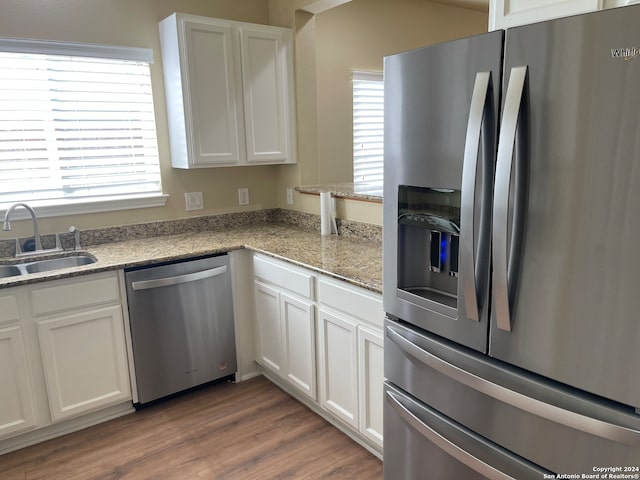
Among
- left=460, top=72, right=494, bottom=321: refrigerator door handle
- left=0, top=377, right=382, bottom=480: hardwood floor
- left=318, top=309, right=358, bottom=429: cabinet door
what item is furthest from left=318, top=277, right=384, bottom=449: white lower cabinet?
left=460, top=72, right=494, bottom=321: refrigerator door handle

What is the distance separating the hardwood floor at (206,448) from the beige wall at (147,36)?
117 centimetres

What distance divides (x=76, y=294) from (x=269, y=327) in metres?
1.02

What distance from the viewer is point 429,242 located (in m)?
1.59

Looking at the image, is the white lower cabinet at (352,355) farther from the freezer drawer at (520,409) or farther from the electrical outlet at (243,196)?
the electrical outlet at (243,196)

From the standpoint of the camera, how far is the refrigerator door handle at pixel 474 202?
1.25m

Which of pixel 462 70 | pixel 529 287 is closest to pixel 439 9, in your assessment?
pixel 462 70

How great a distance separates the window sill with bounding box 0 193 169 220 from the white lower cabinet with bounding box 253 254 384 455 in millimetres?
832

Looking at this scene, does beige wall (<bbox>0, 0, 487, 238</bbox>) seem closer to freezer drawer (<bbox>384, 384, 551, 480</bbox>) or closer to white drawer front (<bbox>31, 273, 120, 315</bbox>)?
white drawer front (<bbox>31, 273, 120, 315</bbox>)

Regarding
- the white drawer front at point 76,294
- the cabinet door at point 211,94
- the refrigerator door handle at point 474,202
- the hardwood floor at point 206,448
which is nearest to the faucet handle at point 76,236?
the white drawer front at point 76,294

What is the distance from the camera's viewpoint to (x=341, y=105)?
383 cm

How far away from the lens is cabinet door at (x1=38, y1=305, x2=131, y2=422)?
236 cm

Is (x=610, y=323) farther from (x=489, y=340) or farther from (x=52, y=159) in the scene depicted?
(x=52, y=159)

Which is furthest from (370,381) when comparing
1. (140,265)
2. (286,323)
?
(140,265)

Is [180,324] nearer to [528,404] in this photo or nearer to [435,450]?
[435,450]
